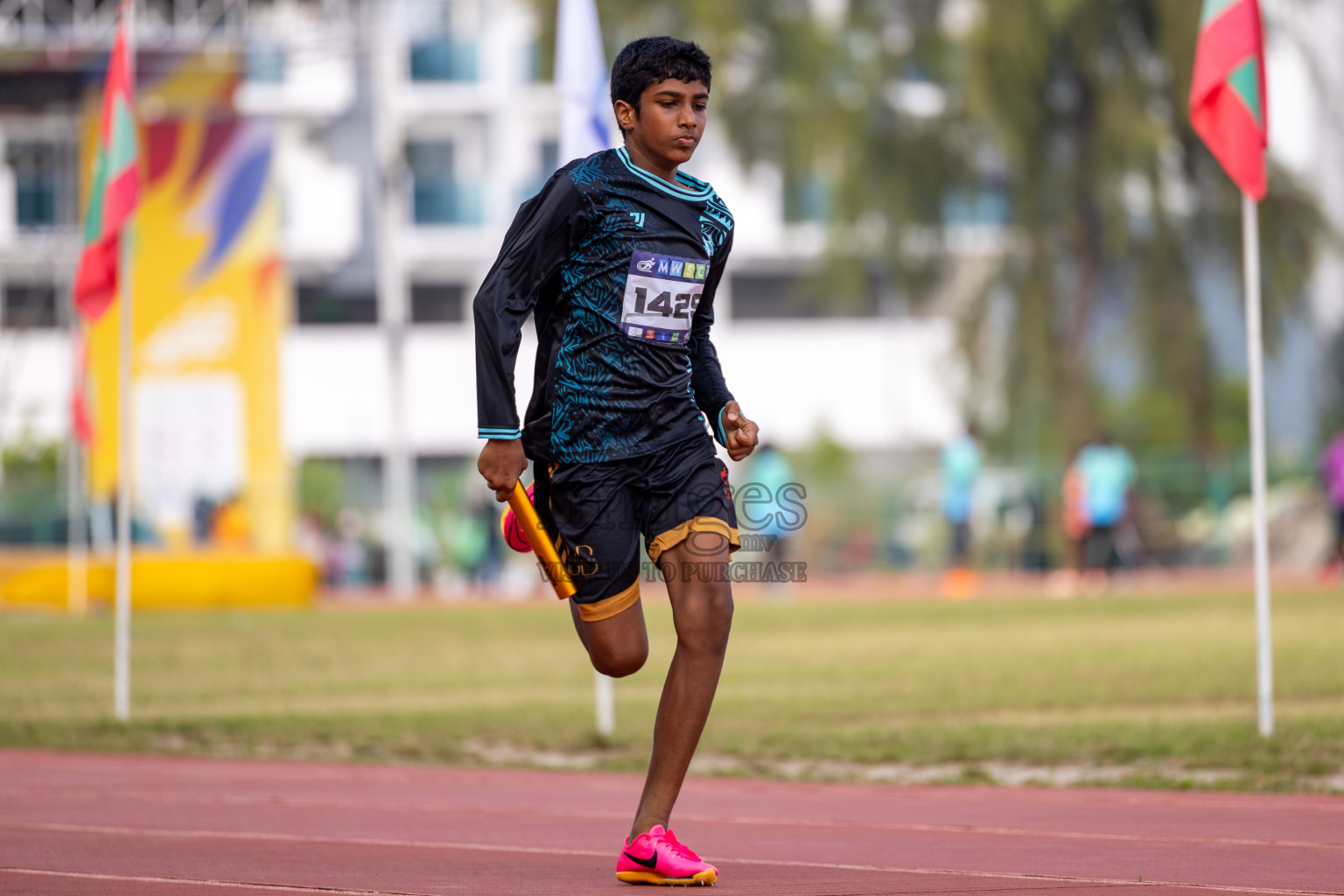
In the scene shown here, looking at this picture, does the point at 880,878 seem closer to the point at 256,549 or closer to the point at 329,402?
the point at 256,549

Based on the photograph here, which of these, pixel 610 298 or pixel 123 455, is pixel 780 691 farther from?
pixel 610 298

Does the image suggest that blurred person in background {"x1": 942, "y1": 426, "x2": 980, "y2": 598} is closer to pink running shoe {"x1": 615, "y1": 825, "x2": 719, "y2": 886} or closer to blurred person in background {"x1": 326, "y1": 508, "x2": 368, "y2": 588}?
blurred person in background {"x1": 326, "y1": 508, "x2": 368, "y2": 588}

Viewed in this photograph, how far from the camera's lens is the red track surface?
5258 millimetres

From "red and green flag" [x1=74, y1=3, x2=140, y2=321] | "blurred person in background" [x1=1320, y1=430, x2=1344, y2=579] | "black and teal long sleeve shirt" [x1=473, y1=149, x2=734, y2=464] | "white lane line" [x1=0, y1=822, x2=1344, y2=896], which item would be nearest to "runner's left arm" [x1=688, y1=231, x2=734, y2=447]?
"black and teal long sleeve shirt" [x1=473, y1=149, x2=734, y2=464]

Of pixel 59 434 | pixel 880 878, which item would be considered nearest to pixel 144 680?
pixel 880 878

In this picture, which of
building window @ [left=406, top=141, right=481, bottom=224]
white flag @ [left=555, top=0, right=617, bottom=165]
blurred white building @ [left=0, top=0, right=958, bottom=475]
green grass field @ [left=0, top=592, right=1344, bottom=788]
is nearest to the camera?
green grass field @ [left=0, top=592, right=1344, bottom=788]

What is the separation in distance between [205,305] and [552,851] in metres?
20.1

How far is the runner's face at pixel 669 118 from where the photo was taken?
526 centimetres

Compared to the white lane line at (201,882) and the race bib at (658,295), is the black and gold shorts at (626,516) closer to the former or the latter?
Result: the race bib at (658,295)

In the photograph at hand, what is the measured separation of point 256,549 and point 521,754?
61.1 ft

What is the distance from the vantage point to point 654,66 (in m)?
5.26

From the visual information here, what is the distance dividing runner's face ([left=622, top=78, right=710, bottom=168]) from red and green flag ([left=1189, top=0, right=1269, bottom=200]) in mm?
4638

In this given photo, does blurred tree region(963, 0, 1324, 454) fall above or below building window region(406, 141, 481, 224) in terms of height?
below

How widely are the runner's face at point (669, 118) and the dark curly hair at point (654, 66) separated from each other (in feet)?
0.07
